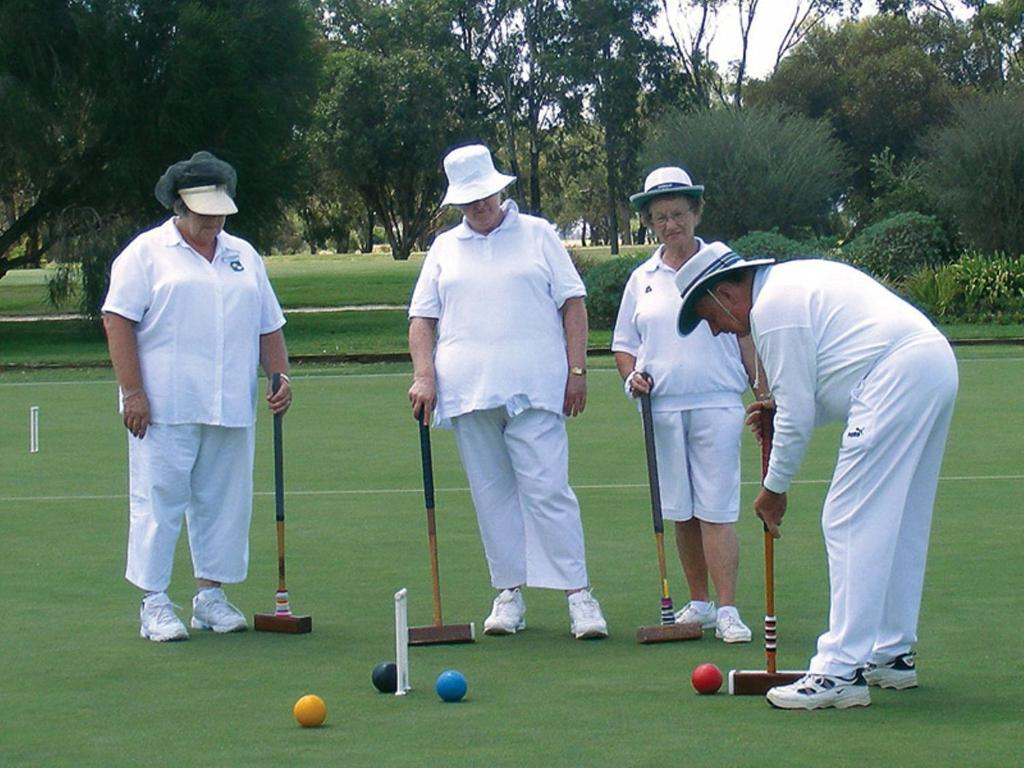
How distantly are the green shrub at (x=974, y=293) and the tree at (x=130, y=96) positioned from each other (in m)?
11.8

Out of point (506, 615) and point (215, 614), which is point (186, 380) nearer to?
point (215, 614)

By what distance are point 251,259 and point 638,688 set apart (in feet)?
8.81

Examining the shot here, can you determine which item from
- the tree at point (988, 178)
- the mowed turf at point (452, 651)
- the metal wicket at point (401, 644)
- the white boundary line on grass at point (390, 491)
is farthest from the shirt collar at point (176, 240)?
the tree at point (988, 178)

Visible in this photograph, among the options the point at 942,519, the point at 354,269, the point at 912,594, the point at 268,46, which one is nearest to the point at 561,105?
the point at 354,269

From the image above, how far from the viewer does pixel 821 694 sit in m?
5.67

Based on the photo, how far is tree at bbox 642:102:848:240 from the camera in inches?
1475

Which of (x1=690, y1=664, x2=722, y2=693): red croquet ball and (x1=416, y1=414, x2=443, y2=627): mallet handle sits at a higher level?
(x1=416, y1=414, x2=443, y2=627): mallet handle

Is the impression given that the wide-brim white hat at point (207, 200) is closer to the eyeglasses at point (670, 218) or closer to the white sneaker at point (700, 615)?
the eyeglasses at point (670, 218)

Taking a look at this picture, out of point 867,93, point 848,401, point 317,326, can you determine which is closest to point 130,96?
point 317,326

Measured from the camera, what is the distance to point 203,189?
7488mm

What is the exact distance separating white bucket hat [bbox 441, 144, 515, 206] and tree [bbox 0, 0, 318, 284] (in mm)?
23975

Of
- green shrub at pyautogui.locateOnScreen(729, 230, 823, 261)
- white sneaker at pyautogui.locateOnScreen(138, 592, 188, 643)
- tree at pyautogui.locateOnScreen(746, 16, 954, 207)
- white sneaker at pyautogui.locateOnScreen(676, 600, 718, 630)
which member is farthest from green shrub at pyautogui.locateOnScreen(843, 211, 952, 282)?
tree at pyautogui.locateOnScreen(746, 16, 954, 207)

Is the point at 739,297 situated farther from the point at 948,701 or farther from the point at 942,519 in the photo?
the point at 942,519

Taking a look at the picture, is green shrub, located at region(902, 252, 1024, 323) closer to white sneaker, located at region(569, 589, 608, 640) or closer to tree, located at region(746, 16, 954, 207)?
white sneaker, located at region(569, 589, 608, 640)
